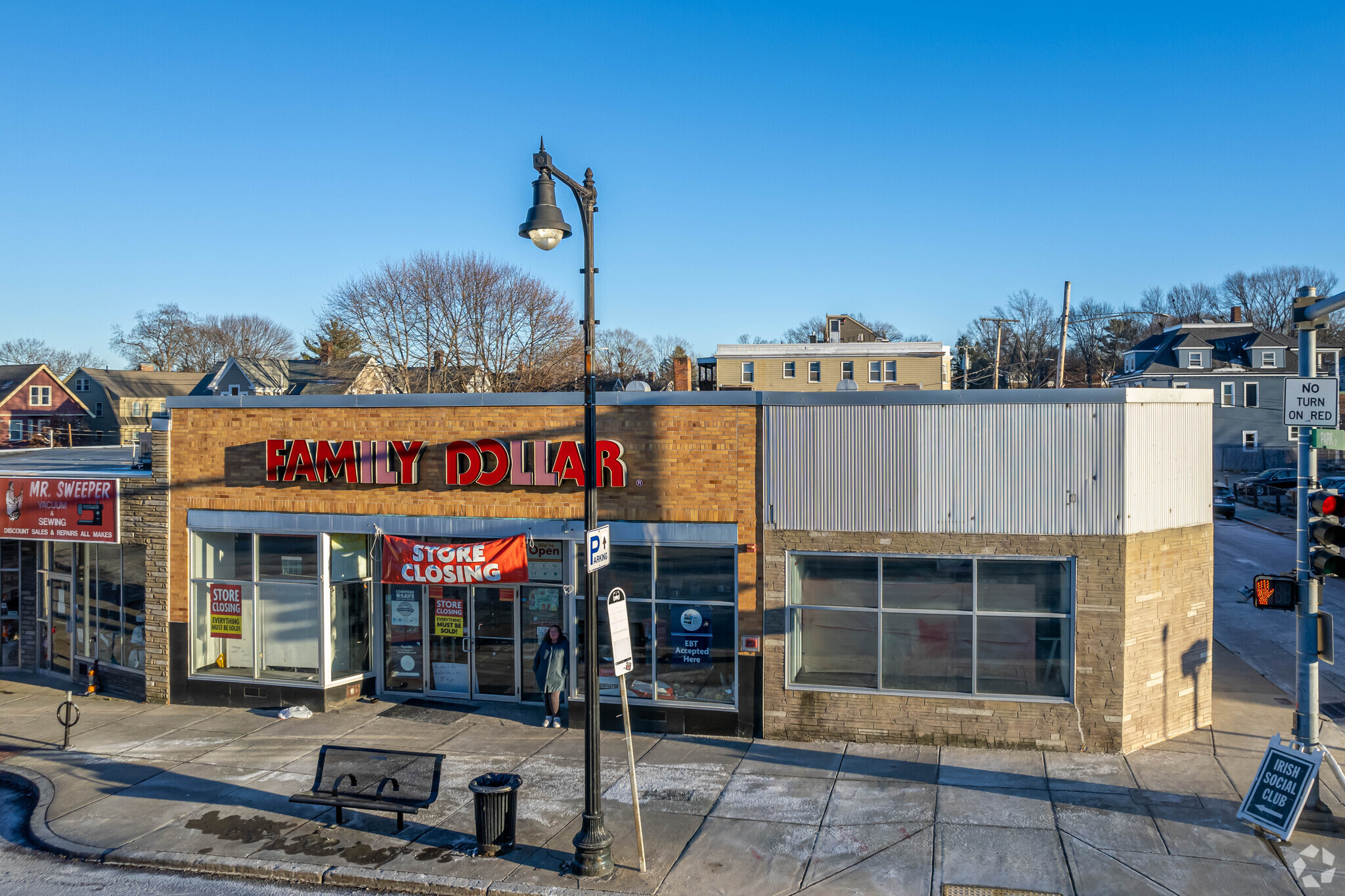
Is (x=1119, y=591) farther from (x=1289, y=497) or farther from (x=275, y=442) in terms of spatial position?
(x=1289, y=497)

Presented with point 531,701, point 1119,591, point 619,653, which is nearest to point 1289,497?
point 1119,591

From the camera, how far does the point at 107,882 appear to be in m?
9.51

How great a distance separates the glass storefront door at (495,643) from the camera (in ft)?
51.2

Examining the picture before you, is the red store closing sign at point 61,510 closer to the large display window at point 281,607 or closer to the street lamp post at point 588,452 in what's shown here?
the large display window at point 281,607

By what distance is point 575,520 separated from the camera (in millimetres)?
14391

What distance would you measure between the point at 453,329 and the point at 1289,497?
41.5 m

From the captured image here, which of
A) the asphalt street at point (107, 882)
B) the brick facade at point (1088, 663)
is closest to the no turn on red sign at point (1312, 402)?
the brick facade at point (1088, 663)

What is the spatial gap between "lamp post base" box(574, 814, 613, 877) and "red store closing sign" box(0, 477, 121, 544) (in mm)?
11533

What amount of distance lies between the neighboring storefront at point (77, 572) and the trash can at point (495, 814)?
31.7 feet

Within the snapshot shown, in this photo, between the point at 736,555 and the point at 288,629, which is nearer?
the point at 736,555

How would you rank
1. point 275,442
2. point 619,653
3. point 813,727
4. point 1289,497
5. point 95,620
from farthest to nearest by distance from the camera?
point 1289,497
point 95,620
point 275,442
point 813,727
point 619,653

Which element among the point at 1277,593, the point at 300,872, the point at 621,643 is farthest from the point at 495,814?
the point at 1277,593

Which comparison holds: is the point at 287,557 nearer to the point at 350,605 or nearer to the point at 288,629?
the point at 288,629

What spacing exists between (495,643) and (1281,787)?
36.2 ft
